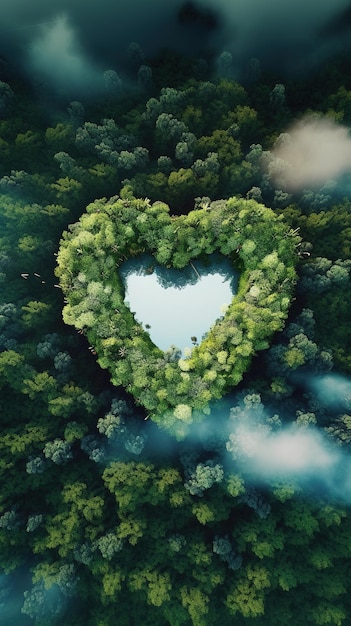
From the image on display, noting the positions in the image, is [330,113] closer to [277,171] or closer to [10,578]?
[277,171]

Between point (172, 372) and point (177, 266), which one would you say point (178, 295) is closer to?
point (177, 266)

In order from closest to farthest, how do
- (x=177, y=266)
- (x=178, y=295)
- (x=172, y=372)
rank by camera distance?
(x=172, y=372)
(x=177, y=266)
(x=178, y=295)

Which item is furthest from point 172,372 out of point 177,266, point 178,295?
point 177,266

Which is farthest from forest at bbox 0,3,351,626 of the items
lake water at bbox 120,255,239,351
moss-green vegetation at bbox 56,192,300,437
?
lake water at bbox 120,255,239,351

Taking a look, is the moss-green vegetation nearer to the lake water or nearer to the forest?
the forest

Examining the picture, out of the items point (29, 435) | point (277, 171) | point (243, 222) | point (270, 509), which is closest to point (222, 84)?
point (277, 171)

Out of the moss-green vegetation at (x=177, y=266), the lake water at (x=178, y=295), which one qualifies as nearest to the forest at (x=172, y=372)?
the moss-green vegetation at (x=177, y=266)
